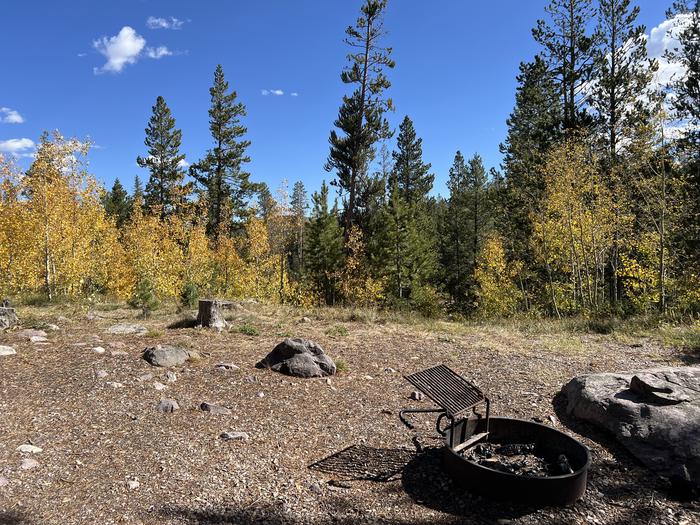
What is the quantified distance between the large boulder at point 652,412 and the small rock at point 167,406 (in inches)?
178

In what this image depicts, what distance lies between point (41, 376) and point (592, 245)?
14003 millimetres

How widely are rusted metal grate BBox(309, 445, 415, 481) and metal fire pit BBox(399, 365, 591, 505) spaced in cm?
34

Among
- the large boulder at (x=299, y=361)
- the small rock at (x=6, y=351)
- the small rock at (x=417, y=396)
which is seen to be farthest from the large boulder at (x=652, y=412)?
the small rock at (x=6, y=351)

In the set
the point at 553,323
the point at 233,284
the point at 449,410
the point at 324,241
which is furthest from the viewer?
the point at 324,241

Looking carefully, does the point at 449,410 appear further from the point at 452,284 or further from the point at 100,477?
the point at 452,284

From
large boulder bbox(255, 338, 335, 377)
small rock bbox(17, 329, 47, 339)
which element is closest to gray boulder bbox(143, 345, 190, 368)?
large boulder bbox(255, 338, 335, 377)

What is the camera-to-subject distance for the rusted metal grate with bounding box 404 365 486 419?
154 inches

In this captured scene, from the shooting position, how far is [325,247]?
75.0 ft

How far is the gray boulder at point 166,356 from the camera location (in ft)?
20.1

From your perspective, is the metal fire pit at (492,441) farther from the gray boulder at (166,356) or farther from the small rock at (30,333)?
the small rock at (30,333)

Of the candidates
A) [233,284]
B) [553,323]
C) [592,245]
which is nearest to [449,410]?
[553,323]

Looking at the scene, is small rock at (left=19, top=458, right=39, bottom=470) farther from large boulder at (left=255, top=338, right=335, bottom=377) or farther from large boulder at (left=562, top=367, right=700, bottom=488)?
large boulder at (left=562, top=367, right=700, bottom=488)

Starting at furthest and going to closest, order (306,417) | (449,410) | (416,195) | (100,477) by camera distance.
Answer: (416,195), (306,417), (449,410), (100,477)

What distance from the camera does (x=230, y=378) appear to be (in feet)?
19.1
